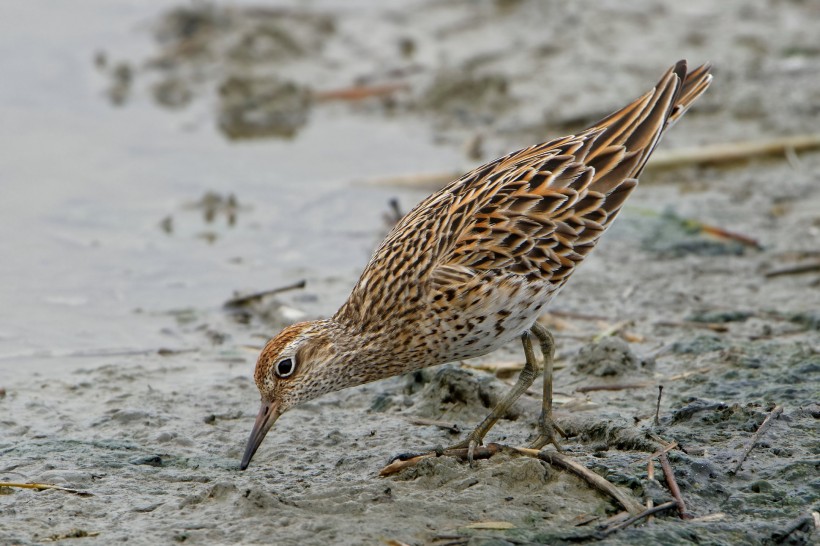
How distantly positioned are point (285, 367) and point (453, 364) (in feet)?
5.59

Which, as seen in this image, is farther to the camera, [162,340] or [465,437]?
[162,340]

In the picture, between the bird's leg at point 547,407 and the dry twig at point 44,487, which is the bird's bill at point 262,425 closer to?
the dry twig at point 44,487

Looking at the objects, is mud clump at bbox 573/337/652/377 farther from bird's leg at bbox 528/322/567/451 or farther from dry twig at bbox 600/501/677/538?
dry twig at bbox 600/501/677/538

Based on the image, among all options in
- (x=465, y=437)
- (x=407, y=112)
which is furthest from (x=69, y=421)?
(x=407, y=112)

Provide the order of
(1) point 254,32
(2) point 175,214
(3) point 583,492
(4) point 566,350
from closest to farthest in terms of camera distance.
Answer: (3) point 583,492
(4) point 566,350
(2) point 175,214
(1) point 254,32

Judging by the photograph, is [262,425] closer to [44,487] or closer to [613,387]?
[44,487]

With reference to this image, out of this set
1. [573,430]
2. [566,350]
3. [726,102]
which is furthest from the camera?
[726,102]

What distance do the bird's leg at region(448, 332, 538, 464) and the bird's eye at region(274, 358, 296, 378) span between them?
3.24 ft

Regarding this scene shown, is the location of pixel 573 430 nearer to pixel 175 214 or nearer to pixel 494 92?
pixel 175 214

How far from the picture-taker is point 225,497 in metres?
6.25

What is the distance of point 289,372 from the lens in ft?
22.2

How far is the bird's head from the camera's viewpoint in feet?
22.1

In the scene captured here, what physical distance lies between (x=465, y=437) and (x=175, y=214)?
5078 mm

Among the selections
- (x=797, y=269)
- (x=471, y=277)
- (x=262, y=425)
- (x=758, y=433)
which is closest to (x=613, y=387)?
(x=758, y=433)
